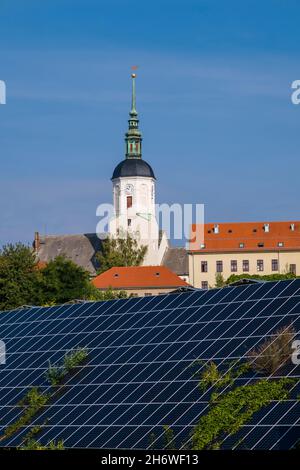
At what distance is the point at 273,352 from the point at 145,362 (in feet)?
22.8

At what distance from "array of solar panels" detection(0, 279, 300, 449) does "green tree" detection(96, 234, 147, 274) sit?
131106mm

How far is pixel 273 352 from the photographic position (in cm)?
4666

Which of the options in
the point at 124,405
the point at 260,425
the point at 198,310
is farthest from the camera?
the point at 198,310

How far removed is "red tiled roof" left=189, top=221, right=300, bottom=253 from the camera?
19338 centimetres

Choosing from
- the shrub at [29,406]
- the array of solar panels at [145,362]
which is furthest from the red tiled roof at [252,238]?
the shrub at [29,406]

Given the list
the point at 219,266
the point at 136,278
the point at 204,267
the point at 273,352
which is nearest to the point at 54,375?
the point at 273,352

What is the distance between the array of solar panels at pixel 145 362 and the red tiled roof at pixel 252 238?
132 m

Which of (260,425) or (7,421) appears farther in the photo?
(7,421)

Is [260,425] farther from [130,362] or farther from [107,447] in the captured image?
[130,362]

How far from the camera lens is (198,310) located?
181 ft

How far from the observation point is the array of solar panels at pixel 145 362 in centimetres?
4503

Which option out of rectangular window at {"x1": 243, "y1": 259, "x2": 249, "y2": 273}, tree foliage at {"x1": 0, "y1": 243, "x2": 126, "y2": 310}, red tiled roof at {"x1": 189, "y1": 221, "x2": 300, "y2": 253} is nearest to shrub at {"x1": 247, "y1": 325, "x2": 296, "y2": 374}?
tree foliage at {"x1": 0, "y1": 243, "x2": 126, "y2": 310}

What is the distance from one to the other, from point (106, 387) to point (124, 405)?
2.84 m
